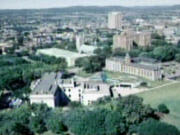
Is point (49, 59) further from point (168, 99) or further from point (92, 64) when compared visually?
point (168, 99)

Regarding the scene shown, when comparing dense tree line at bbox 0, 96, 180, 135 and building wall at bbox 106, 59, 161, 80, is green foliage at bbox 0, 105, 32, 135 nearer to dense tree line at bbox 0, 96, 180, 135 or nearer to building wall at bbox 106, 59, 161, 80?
dense tree line at bbox 0, 96, 180, 135

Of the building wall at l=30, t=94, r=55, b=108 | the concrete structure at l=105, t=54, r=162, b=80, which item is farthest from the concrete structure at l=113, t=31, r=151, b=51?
the building wall at l=30, t=94, r=55, b=108

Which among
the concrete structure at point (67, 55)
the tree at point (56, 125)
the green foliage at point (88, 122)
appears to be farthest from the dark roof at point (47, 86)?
the concrete structure at point (67, 55)

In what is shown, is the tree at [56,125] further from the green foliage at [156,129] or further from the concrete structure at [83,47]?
the concrete structure at [83,47]

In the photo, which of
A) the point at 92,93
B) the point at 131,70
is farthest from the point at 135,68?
the point at 92,93

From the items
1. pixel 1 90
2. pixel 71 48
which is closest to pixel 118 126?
pixel 1 90
